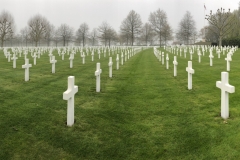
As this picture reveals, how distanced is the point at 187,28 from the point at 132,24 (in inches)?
533

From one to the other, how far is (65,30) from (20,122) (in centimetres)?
6242

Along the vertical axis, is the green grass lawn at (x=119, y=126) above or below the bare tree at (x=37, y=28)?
below

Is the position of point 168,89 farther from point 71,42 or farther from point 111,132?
point 71,42

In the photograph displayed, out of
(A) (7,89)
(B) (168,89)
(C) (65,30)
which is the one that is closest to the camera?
(A) (7,89)

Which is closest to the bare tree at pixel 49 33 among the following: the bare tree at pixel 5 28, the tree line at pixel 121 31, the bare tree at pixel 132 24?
the tree line at pixel 121 31

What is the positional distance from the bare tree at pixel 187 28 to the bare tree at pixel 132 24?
35.9ft

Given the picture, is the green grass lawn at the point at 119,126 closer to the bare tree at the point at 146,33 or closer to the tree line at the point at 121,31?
the tree line at the point at 121,31

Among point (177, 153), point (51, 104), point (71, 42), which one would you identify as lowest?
point (177, 153)

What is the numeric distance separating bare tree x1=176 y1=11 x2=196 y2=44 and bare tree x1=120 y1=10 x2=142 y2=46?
10.9 meters

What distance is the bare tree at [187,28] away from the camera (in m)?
61.4

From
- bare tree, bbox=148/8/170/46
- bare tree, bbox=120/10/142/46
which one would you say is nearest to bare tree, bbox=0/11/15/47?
bare tree, bbox=120/10/142/46

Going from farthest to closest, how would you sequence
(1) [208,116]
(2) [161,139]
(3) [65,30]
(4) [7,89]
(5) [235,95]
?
(3) [65,30] < (4) [7,89] < (5) [235,95] < (1) [208,116] < (2) [161,139]

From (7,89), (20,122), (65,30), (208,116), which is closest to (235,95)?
(208,116)

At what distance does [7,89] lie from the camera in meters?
6.90
